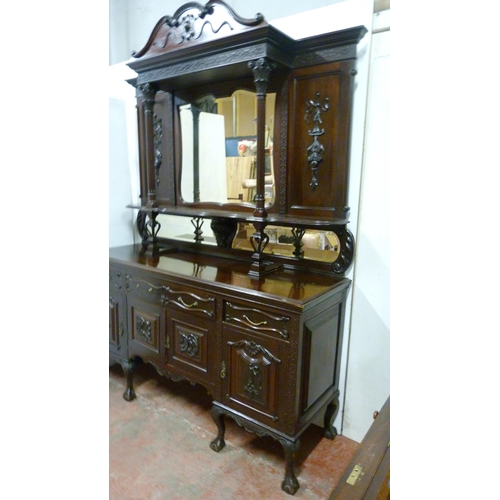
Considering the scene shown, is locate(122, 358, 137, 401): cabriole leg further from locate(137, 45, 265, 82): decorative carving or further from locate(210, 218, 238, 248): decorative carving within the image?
locate(137, 45, 265, 82): decorative carving

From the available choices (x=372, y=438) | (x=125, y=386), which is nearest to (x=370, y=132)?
(x=372, y=438)

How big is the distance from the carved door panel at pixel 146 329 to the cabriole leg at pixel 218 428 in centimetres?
47

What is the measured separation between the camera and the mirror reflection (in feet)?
6.57

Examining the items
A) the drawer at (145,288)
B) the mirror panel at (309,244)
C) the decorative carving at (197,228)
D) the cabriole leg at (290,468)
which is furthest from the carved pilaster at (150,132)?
the cabriole leg at (290,468)

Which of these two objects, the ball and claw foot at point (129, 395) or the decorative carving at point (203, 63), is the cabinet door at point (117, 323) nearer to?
the ball and claw foot at point (129, 395)

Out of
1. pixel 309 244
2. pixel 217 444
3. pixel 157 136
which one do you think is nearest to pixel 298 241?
pixel 309 244

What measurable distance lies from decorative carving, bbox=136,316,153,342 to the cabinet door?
0.57ft

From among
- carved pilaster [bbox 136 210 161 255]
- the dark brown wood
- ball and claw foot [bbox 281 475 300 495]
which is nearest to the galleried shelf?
ball and claw foot [bbox 281 475 300 495]

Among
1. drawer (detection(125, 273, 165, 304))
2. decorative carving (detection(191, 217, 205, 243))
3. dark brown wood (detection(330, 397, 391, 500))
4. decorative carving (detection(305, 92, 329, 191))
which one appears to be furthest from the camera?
decorative carving (detection(191, 217, 205, 243))

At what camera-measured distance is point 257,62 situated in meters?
1.64

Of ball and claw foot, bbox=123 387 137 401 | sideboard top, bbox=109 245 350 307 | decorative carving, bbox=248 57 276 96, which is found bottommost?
ball and claw foot, bbox=123 387 137 401

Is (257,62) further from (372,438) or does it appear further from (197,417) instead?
(197,417)

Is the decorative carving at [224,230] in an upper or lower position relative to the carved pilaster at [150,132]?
lower

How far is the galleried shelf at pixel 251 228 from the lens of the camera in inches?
64.2
